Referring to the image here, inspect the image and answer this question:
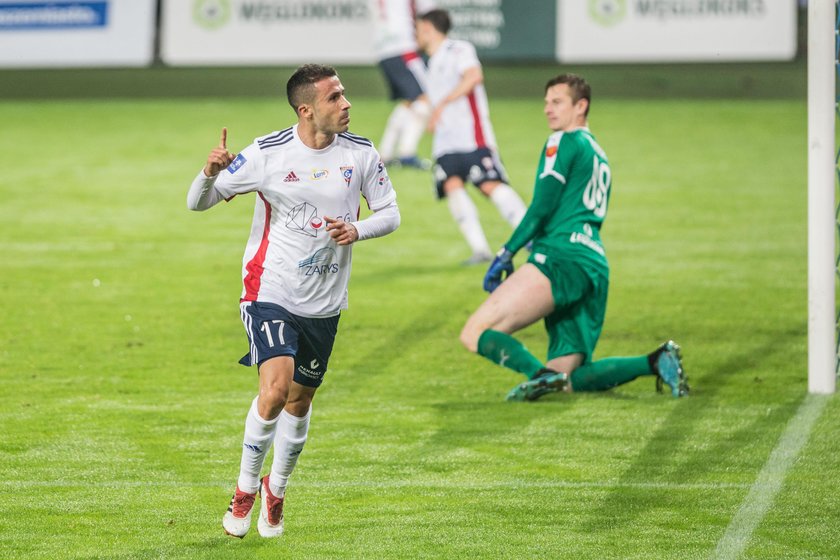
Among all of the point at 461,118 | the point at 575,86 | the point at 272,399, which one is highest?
the point at 575,86

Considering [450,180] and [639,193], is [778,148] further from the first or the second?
[450,180]

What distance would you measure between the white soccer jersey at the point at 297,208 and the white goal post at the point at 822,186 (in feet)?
9.93

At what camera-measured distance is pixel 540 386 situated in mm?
7371

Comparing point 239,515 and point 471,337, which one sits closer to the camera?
point 239,515

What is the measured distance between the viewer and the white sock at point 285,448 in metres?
5.41

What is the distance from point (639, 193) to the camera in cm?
1477

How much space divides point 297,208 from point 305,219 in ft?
0.17

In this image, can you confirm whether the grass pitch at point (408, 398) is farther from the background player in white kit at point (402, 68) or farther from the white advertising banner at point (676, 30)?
the white advertising banner at point (676, 30)

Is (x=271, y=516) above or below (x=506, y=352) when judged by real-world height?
below

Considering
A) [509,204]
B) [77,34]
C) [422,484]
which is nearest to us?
[422,484]

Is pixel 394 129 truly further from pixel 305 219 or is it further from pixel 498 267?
A: pixel 305 219

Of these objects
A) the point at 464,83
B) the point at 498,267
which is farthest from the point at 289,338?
the point at 464,83

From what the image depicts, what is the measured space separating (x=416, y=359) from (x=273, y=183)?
337 cm

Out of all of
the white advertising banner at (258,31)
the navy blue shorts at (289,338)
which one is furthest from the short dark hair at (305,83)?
the white advertising banner at (258,31)
